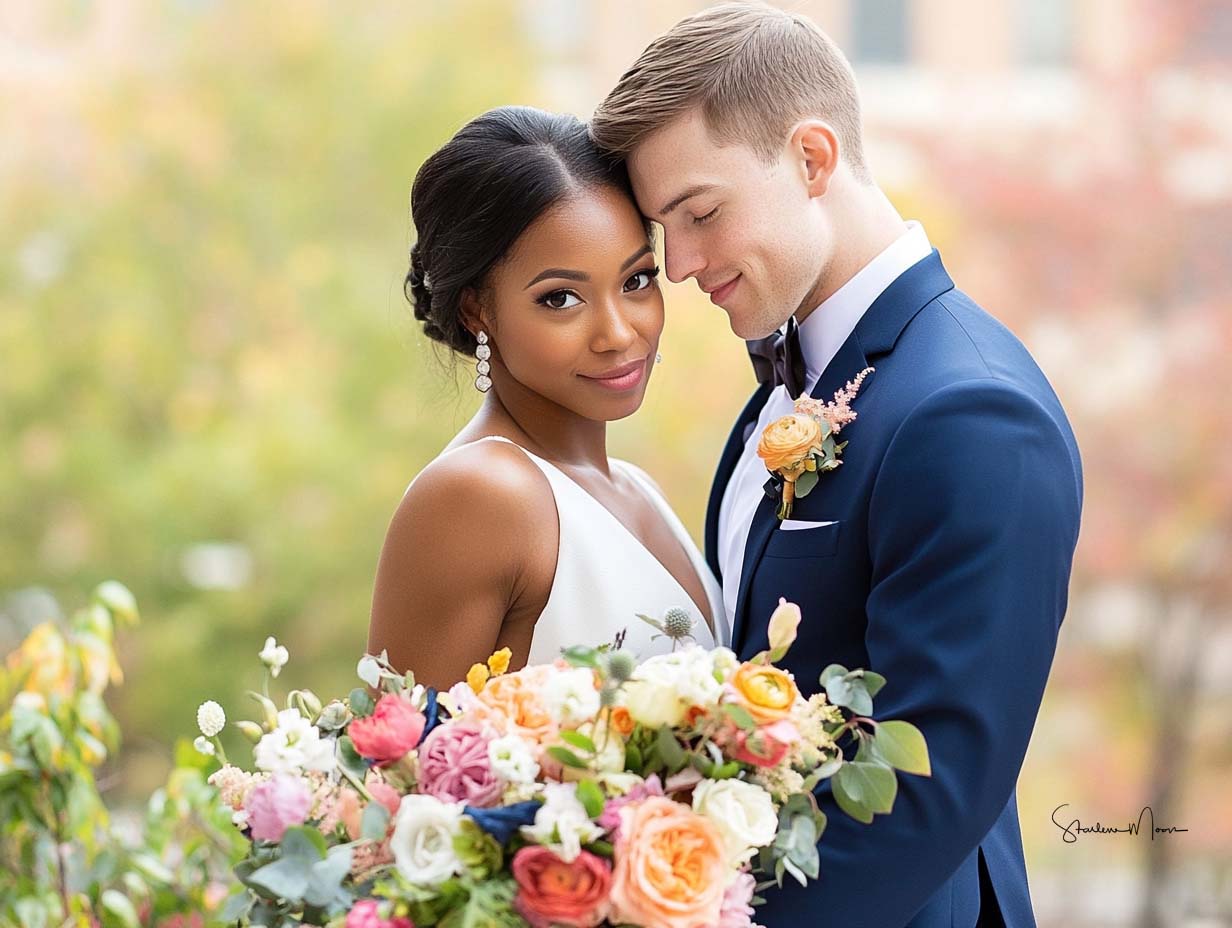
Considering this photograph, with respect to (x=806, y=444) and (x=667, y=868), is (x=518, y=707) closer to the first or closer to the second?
(x=667, y=868)

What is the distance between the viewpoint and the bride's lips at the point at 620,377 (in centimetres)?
247

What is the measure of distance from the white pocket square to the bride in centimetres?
27

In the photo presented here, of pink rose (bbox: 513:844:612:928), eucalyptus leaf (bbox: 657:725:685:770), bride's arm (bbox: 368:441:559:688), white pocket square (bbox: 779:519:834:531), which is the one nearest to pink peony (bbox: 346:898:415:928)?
pink rose (bbox: 513:844:612:928)

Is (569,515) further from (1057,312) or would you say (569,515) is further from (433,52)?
(433,52)

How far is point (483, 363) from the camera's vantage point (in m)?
2.56

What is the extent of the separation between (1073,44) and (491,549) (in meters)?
6.04

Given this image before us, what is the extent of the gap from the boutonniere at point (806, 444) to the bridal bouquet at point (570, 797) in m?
0.47

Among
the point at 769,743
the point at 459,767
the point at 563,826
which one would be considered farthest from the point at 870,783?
the point at 459,767

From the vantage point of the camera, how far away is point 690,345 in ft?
21.6

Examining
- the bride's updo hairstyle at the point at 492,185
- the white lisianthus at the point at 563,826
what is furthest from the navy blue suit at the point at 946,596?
the bride's updo hairstyle at the point at 492,185

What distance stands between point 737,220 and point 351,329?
4.78 m

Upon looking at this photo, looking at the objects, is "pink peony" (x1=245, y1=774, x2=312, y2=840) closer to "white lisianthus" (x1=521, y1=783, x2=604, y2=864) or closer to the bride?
"white lisianthus" (x1=521, y1=783, x2=604, y2=864)

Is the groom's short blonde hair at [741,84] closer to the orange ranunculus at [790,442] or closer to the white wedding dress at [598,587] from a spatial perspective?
the orange ranunculus at [790,442]

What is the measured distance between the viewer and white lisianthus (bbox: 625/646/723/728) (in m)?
1.62
